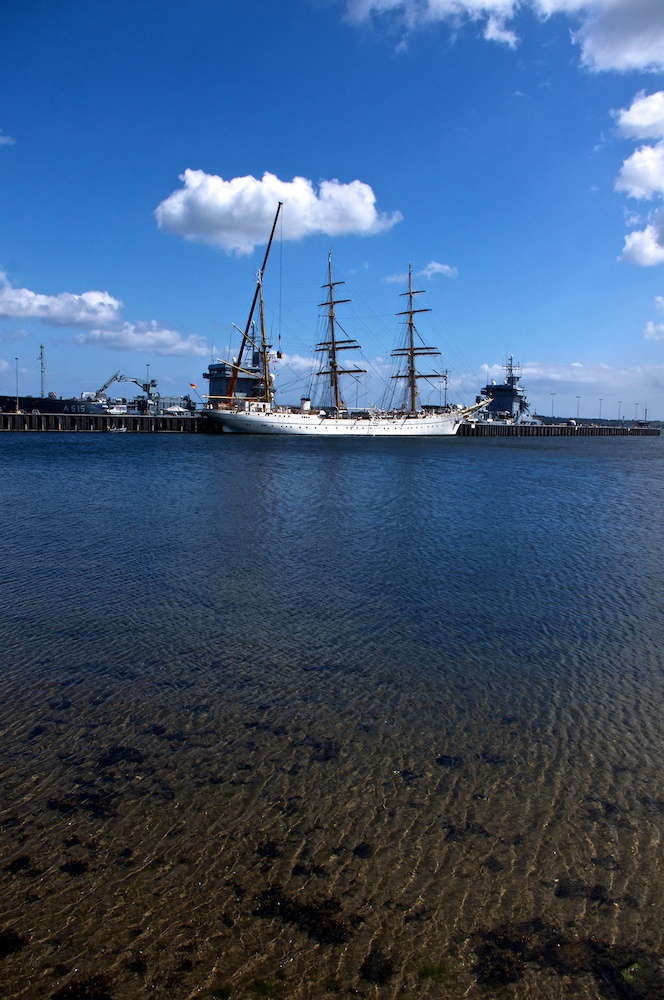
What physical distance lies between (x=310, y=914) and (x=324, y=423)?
102 metres

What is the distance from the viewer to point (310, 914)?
4.83 m

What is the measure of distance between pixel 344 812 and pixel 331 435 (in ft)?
337

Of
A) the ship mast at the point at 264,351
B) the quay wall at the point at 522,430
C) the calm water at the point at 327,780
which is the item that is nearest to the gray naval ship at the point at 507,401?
the quay wall at the point at 522,430

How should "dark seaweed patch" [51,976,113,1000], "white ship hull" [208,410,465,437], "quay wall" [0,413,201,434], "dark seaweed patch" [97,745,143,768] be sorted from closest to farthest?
"dark seaweed patch" [51,976,113,1000] → "dark seaweed patch" [97,745,143,768] → "white ship hull" [208,410,465,437] → "quay wall" [0,413,201,434]

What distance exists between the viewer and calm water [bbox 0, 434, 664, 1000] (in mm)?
4496

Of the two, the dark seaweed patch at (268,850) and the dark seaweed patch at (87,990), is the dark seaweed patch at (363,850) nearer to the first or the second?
the dark seaweed patch at (268,850)

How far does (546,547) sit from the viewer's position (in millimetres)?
19484

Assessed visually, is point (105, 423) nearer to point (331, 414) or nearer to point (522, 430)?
point (331, 414)

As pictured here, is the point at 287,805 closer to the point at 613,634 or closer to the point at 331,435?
the point at 613,634

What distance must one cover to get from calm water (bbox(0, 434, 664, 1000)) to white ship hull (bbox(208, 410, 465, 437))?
85.8 meters

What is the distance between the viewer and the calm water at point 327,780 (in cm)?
450

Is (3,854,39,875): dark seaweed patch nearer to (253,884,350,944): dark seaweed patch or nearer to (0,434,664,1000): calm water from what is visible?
(0,434,664,1000): calm water

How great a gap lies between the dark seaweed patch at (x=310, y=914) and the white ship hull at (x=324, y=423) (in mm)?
96969

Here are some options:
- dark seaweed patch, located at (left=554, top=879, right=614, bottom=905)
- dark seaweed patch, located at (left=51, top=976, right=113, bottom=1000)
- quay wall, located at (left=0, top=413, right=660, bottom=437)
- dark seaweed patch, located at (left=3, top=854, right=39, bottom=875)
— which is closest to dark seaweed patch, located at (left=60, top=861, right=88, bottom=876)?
dark seaweed patch, located at (left=3, top=854, right=39, bottom=875)
